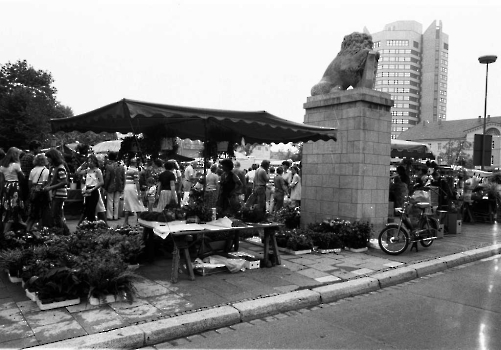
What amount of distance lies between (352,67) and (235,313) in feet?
25.0

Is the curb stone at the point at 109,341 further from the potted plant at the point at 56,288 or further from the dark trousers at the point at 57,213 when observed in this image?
the dark trousers at the point at 57,213

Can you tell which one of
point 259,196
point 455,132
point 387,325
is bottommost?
point 387,325

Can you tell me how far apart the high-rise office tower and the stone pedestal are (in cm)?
13754

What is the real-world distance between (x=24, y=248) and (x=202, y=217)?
2.89m

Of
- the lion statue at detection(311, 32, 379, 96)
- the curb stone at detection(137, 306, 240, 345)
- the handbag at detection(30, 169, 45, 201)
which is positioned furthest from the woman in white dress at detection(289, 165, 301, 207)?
the curb stone at detection(137, 306, 240, 345)

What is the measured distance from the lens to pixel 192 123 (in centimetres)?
961

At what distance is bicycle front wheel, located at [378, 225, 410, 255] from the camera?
895cm

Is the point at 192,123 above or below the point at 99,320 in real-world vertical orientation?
above

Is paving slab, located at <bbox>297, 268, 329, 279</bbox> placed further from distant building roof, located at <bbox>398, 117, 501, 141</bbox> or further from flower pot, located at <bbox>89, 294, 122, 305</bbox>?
distant building roof, located at <bbox>398, 117, 501, 141</bbox>

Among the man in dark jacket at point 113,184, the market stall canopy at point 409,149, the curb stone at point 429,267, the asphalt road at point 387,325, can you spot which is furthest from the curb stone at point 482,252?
the man in dark jacket at point 113,184

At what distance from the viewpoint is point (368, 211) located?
32.8 feet

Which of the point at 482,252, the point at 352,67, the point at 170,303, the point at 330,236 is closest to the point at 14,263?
the point at 170,303

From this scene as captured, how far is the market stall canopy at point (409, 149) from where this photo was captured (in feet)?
48.3

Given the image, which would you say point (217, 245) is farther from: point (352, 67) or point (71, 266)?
point (352, 67)
